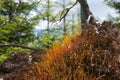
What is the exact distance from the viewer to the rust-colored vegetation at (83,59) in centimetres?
511

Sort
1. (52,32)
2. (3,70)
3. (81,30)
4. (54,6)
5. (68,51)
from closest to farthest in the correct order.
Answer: (68,51)
(81,30)
(3,70)
(52,32)
(54,6)

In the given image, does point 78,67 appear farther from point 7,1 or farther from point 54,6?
point 54,6

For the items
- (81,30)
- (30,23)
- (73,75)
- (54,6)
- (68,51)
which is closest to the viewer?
(73,75)

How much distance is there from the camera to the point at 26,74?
219 inches

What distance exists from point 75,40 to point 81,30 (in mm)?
289

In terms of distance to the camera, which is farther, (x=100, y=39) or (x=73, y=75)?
Result: (x=100, y=39)

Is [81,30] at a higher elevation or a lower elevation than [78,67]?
higher

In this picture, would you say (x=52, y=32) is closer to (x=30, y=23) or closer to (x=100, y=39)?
(x=30, y=23)

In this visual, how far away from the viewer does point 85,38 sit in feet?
18.6

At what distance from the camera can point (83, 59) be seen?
524 cm

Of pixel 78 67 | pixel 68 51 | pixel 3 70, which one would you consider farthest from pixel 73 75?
pixel 3 70

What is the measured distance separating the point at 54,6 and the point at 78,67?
55.4 feet

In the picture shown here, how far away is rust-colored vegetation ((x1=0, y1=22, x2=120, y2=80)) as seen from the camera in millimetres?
5105

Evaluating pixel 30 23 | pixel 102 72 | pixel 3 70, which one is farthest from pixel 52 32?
pixel 102 72
